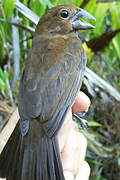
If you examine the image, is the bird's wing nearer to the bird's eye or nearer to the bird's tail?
the bird's tail

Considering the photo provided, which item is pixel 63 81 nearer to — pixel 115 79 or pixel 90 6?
pixel 90 6

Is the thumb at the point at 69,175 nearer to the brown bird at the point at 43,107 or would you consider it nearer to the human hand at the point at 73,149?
the human hand at the point at 73,149

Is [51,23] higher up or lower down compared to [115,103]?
higher up

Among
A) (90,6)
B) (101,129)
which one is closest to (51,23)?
(90,6)

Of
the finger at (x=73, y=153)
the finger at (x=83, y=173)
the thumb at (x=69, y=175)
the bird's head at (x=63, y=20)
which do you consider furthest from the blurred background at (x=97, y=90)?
the thumb at (x=69, y=175)

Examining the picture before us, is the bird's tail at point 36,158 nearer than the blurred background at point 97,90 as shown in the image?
Yes

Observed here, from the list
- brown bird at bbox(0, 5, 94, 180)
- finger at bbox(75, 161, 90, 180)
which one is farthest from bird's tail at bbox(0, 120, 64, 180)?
finger at bbox(75, 161, 90, 180)

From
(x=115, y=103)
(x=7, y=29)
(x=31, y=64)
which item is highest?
(x=7, y=29)
